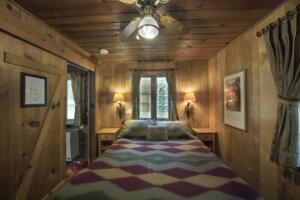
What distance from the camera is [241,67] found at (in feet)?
9.05

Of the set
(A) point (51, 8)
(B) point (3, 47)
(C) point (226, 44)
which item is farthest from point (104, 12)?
(C) point (226, 44)

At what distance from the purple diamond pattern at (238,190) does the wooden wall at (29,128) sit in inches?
70.8

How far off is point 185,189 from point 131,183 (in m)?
0.41

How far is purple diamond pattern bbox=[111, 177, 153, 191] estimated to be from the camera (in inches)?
56.7

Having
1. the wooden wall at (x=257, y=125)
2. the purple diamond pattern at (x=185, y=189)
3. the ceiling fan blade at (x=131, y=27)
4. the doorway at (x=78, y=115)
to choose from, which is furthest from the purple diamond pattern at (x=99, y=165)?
the doorway at (x=78, y=115)

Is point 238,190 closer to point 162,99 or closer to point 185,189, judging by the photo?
point 185,189

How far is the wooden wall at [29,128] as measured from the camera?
1704 mm

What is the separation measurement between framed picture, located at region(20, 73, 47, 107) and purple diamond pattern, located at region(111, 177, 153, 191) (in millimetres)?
1228

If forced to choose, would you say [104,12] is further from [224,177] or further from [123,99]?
[123,99]

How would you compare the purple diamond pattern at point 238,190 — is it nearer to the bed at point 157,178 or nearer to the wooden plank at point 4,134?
the bed at point 157,178

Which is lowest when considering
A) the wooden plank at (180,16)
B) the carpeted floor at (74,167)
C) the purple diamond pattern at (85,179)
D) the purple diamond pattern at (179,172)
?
the carpeted floor at (74,167)

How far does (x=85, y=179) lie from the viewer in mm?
1573

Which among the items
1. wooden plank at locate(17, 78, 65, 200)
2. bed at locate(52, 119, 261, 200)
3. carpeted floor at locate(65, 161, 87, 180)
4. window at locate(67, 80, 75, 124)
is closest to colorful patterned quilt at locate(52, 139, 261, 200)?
bed at locate(52, 119, 261, 200)

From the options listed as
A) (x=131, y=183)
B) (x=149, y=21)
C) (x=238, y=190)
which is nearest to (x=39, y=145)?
(x=131, y=183)
